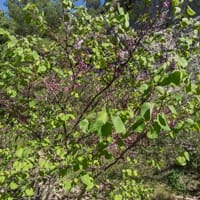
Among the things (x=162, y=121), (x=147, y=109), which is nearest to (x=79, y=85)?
(x=162, y=121)

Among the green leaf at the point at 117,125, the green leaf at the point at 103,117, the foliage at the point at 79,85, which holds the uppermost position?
the foliage at the point at 79,85

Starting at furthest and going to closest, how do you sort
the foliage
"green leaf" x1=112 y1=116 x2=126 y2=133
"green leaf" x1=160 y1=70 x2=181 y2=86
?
1. the foliage
2. "green leaf" x1=160 y1=70 x2=181 y2=86
3. "green leaf" x1=112 y1=116 x2=126 y2=133

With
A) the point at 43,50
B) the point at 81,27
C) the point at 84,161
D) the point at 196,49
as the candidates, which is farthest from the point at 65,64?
the point at 84,161

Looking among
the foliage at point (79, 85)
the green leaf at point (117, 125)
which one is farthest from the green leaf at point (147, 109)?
the foliage at point (79, 85)

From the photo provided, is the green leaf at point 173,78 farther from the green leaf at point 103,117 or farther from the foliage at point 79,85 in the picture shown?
the foliage at point 79,85

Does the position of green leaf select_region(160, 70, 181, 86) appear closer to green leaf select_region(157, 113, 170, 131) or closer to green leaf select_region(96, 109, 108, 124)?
green leaf select_region(157, 113, 170, 131)

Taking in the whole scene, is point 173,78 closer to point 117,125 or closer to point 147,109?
point 147,109

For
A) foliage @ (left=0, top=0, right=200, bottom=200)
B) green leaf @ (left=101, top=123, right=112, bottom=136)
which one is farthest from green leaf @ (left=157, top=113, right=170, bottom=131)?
foliage @ (left=0, top=0, right=200, bottom=200)

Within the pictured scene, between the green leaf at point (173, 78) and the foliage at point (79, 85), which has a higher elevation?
the foliage at point (79, 85)

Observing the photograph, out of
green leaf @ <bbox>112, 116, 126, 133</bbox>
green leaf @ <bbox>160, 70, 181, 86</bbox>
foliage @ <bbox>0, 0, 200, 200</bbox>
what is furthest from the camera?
foliage @ <bbox>0, 0, 200, 200</bbox>

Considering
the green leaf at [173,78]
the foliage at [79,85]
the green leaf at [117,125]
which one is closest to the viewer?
the green leaf at [117,125]

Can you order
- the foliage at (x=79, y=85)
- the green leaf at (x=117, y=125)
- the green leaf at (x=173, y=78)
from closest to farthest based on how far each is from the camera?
the green leaf at (x=117, y=125) → the green leaf at (x=173, y=78) → the foliage at (x=79, y=85)

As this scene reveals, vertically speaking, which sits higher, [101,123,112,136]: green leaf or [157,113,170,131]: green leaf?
[157,113,170,131]: green leaf

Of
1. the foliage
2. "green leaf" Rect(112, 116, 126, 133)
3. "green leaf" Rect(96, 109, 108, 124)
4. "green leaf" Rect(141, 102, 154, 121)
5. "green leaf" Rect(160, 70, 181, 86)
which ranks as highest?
the foliage
